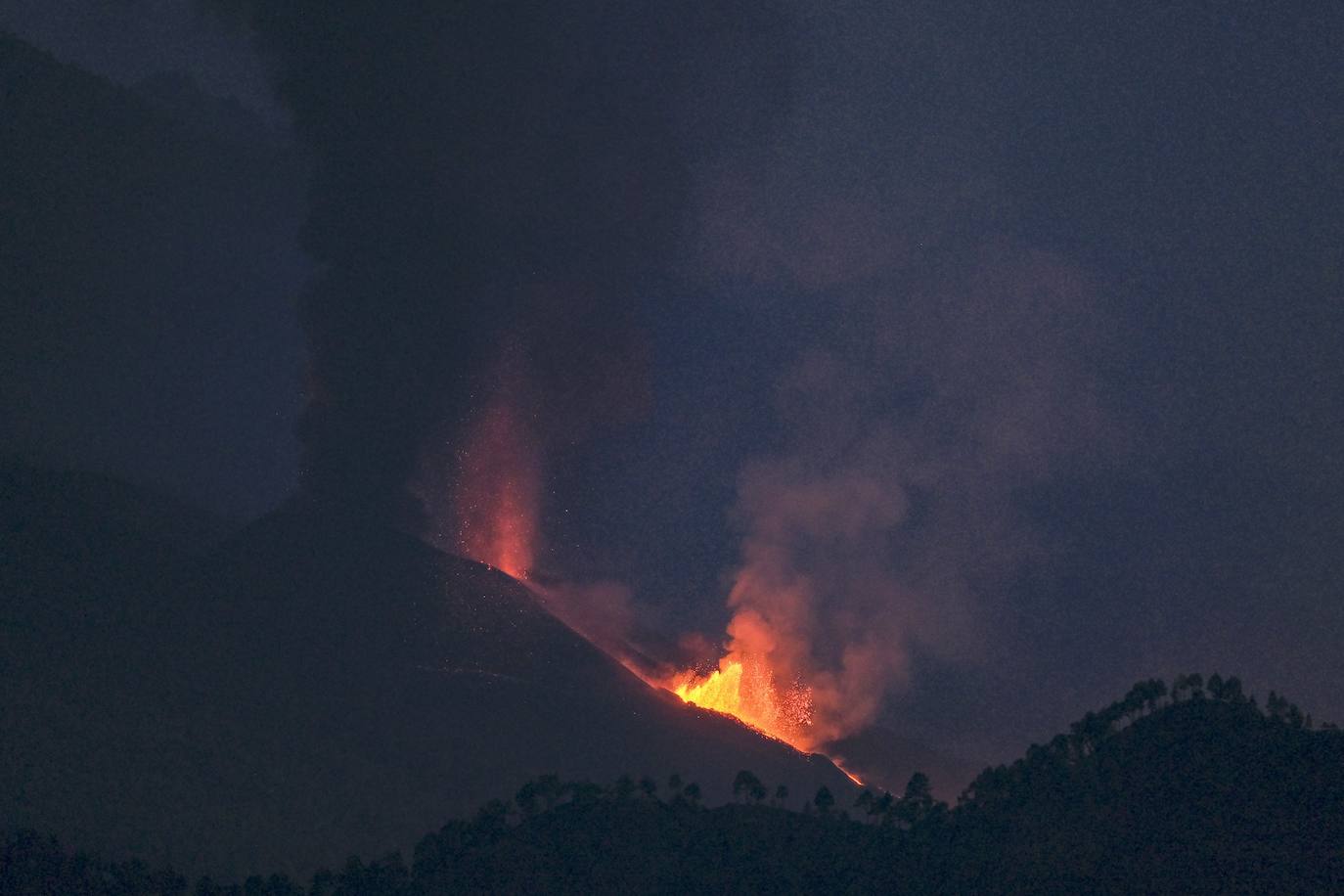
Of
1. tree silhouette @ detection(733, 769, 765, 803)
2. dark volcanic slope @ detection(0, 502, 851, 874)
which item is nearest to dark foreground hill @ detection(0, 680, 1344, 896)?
tree silhouette @ detection(733, 769, 765, 803)

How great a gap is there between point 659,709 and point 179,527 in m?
46.9

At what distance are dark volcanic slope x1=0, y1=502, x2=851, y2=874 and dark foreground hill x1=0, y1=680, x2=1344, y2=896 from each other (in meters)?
5.86

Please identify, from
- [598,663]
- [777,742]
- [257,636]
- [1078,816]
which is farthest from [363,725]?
[1078,816]

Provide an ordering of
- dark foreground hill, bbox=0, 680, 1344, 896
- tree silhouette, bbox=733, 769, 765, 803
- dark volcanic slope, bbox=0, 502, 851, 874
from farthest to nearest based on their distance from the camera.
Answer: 1. tree silhouette, bbox=733, 769, 765, 803
2. dark volcanic slope, bbox=0, 502, 851, 874
3. dark foreground hill, bbox=0, 680, 1344, 896

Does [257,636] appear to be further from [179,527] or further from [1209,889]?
[1209,889]

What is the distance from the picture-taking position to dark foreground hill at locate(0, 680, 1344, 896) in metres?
46.7

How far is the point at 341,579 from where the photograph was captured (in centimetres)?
9006

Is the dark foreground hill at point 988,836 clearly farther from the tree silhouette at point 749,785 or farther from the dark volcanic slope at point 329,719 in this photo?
the dark volcanic slope at point 329,719

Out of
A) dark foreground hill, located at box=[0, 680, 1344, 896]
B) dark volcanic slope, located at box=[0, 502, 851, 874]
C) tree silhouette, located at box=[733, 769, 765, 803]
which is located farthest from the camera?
tree silhouette, located at box=[733, 769, 765, 803]

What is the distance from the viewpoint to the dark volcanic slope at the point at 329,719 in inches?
2509

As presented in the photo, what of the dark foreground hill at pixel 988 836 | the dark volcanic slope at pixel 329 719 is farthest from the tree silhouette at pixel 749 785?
the dark volcanic slope at pixel 329 719

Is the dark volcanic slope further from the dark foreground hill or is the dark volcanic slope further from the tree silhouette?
the tree silhouette

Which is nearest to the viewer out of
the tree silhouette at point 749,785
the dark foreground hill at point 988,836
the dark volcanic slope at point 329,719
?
the dark foreground hill at point 988,836

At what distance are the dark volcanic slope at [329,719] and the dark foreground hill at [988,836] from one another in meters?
5.86
